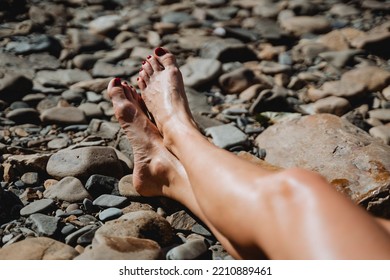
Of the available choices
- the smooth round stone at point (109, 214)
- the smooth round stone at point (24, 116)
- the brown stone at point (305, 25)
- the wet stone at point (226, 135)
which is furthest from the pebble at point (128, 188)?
the brown stone at point (305, 25)

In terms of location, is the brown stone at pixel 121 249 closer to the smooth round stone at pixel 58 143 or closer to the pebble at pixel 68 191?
the pebble at pixel 68 191

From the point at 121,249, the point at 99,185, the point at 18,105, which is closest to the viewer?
the point at 121,249

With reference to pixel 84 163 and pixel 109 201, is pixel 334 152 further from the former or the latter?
pixel 84 163

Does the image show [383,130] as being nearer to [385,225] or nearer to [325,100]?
[325,100]

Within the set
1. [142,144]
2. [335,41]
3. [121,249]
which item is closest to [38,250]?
[121,249]

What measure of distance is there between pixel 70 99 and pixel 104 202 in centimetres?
146

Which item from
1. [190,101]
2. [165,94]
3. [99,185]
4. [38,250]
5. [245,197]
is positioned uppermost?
[245,197]

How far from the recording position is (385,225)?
5.62 ft

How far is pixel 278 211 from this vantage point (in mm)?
1710

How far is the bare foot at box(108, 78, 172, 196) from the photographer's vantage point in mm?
2564

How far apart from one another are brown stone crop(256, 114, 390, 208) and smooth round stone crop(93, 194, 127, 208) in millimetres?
1007

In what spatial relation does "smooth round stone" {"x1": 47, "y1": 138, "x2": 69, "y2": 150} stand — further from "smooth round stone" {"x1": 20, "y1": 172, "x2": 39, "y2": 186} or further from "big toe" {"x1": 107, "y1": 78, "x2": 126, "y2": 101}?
"big toe" {"x1": 107, "y1": 78, "x2": 126, "y2": 101}

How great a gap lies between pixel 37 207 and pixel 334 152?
173cm
